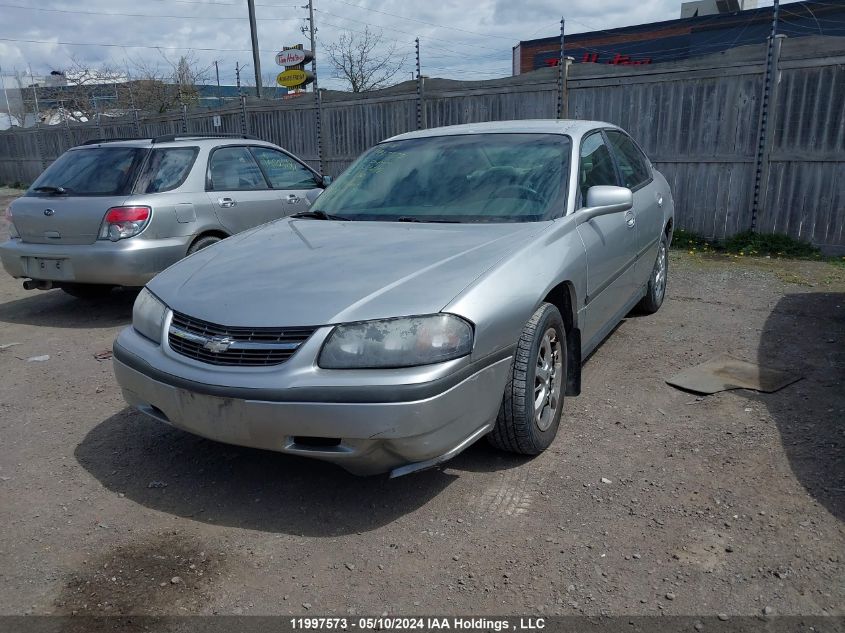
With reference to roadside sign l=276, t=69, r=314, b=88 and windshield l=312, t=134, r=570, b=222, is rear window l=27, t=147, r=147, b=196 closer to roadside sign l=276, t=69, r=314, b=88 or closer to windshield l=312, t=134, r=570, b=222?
windshield l=312, t=134, r=570, b=222

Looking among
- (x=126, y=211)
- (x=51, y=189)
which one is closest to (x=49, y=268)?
(x=51, y=189)

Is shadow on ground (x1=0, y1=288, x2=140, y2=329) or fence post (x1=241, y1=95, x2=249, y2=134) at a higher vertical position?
fence post (x1=241, y1=95, x2=249, y2=134)

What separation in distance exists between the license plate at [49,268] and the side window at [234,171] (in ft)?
4.92

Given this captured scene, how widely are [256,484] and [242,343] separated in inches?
32.9

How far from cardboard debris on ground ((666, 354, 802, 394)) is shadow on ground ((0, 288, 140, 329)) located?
4.78 m

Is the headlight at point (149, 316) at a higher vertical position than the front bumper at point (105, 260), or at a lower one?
higher

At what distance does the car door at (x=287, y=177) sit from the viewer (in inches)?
296

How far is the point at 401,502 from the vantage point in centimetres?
319

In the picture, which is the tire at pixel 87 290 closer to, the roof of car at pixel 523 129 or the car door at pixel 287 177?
the car door at pixel 287 177

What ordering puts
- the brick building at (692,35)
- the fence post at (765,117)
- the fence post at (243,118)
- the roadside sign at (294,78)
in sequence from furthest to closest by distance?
the roadside sign at (294,78)
the brick building at (692,35)
the fence post at (243,118)
the fence post at (765,117)

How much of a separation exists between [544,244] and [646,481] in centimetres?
124

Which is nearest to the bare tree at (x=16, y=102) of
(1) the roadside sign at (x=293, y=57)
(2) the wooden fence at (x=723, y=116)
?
(1) the roadside sign at (x=293, y=57)

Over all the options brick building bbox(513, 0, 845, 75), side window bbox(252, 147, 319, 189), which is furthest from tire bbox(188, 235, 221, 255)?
brick building bbox(513, 0, 845, 75)

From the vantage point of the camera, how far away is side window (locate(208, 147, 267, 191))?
695 centimetres
